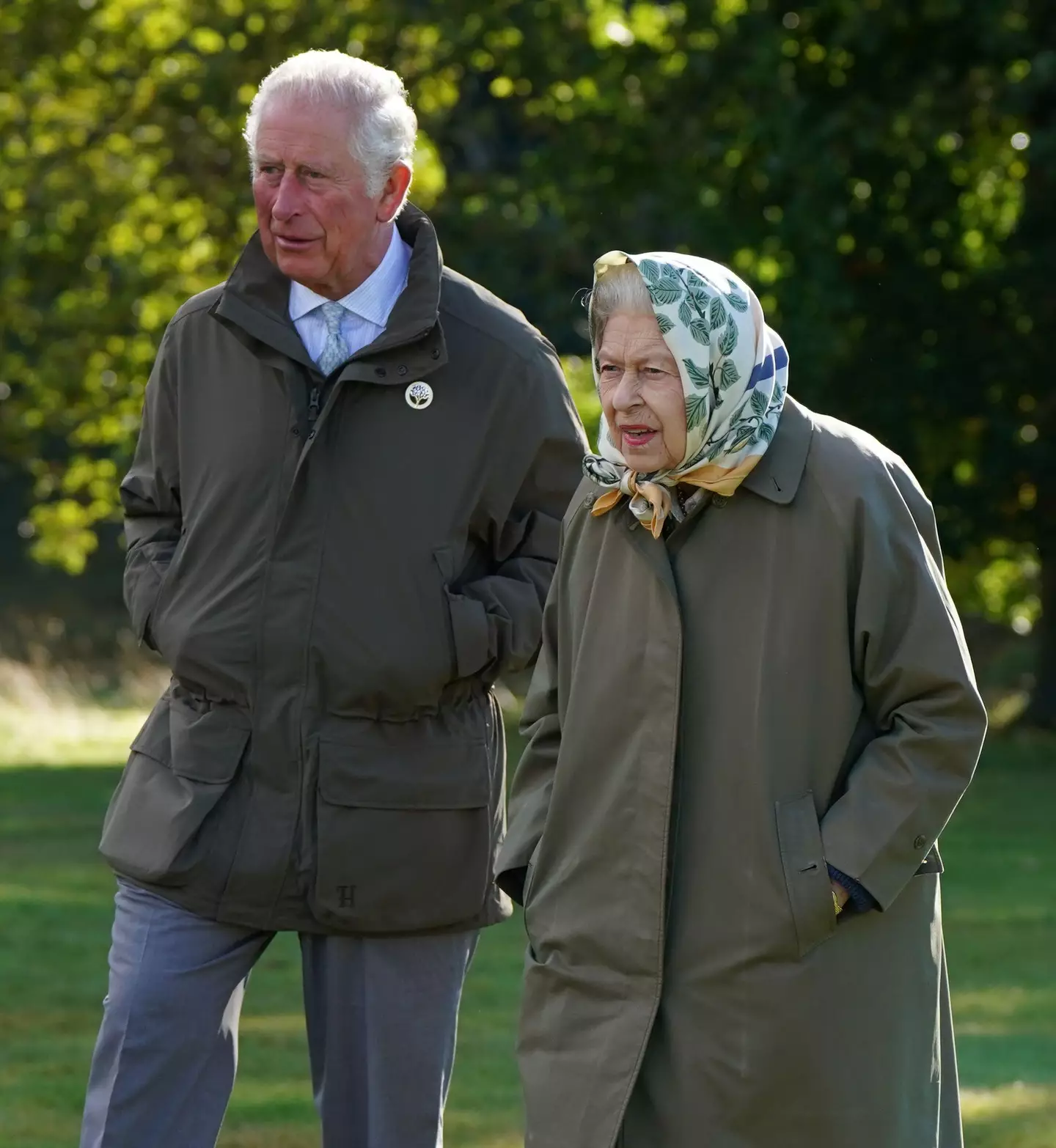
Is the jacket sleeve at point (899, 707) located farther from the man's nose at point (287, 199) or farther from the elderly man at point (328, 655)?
the man's nose at point (287, 199)

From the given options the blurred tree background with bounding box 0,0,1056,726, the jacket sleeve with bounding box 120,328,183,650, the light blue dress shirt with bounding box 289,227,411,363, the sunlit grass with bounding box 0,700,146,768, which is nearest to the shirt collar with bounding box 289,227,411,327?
the light blue dress shirt with bounding box 289,227,411,363

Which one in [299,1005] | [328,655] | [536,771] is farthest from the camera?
[299,1005]

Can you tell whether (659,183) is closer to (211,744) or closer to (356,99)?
(356,99)

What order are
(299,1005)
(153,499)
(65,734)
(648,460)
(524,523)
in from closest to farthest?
(648,460), (524,523), (153,499), (299,1005), (65,734)

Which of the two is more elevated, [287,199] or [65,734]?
[287,199]

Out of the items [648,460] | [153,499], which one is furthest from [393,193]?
[648,460]

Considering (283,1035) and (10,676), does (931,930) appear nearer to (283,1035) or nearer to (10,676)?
(283,1035)

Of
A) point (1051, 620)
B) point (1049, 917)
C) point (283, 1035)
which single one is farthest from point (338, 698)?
point (1051, 620)

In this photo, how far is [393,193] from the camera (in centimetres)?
396

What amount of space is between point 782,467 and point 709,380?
17 cm

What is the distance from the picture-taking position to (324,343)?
3936 millimetres

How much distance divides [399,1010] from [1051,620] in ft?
51.8

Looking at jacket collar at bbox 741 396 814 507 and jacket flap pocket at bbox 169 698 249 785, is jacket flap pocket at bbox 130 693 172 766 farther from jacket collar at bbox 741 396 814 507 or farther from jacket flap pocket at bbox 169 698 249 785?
jacket collar at bbox 741 396 814 507

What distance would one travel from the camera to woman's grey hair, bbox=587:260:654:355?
3.25 metres
